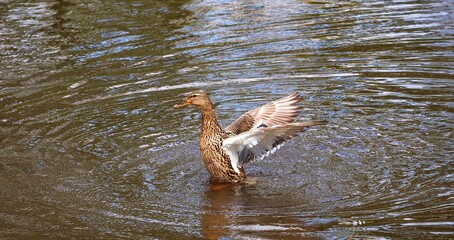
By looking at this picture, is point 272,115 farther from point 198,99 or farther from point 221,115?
point 221,115

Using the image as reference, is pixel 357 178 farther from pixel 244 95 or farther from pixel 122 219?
pixel 244 95

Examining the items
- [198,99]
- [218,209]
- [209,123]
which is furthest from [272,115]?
[218,209]

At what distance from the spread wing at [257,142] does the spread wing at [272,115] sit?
1.62 ft

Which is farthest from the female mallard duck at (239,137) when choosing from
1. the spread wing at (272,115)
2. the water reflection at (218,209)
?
the water reflection at (218,209)

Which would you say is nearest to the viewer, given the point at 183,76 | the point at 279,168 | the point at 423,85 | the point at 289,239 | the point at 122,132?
the point at 289,239

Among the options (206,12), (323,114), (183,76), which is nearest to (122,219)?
(323,114)

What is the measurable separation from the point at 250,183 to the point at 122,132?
2125 mm

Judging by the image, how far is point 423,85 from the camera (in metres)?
10.6

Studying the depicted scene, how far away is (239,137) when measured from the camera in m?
7.93

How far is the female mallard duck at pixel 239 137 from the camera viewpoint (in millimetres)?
7879

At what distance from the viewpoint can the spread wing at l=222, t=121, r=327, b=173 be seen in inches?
300

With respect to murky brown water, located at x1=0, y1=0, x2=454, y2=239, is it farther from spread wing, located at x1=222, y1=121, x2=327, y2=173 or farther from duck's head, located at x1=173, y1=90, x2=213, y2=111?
duck's head, located at x1=173, y1=90, x2=213, y2=111

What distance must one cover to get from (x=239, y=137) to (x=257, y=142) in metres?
0.18

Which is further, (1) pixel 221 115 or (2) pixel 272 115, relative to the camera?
(1) pixel 221 115
